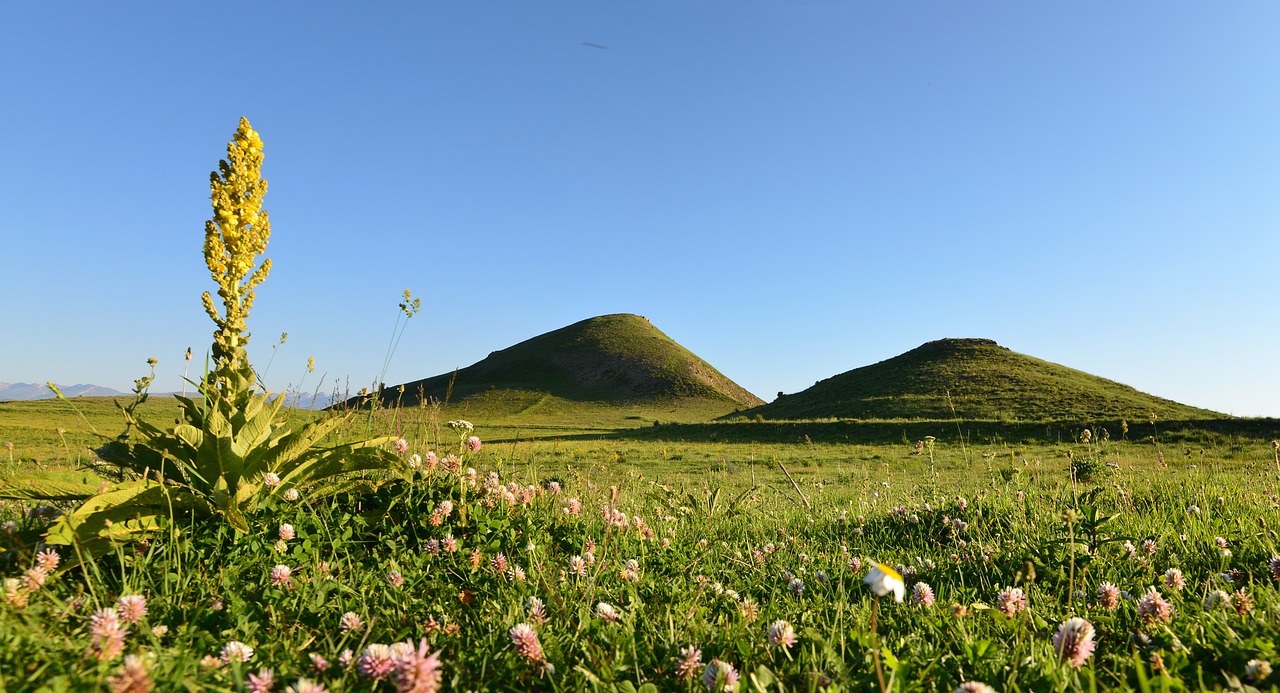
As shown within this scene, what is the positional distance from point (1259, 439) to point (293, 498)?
35.0 metres

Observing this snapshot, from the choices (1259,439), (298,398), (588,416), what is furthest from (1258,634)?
(588,416)

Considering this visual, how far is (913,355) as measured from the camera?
208 feet

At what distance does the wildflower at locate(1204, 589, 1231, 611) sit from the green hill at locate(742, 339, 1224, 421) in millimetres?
36026

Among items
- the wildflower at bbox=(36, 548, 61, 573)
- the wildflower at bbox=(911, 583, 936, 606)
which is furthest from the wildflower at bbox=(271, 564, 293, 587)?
the wildflower at bbox=(911, 583, 936, 606)

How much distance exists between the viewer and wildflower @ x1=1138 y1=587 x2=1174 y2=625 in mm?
2648

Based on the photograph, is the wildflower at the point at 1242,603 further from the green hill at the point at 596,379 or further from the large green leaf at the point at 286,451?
the green hill at the point at 596,379

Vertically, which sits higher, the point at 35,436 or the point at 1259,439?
the point at 1259,439

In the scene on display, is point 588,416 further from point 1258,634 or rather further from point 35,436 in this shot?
point 1258,634

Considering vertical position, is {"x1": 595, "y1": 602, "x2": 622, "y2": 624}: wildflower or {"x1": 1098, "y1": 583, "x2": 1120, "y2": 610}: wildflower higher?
{"x1": 1098, "y1": 583, "x2": 1120, "y2": 610}: wildflower

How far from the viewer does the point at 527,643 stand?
233 cm

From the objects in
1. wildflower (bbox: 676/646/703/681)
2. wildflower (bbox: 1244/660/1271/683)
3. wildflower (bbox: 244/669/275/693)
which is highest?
wildflower (bbox: 1244/660/1271/683)

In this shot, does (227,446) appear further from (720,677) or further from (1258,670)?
(1258,670)

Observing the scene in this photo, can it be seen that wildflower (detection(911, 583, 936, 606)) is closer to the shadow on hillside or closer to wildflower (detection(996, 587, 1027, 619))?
wildflower (detection(996, 587, 1027, 619))

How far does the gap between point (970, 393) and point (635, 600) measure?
51.9 meters
